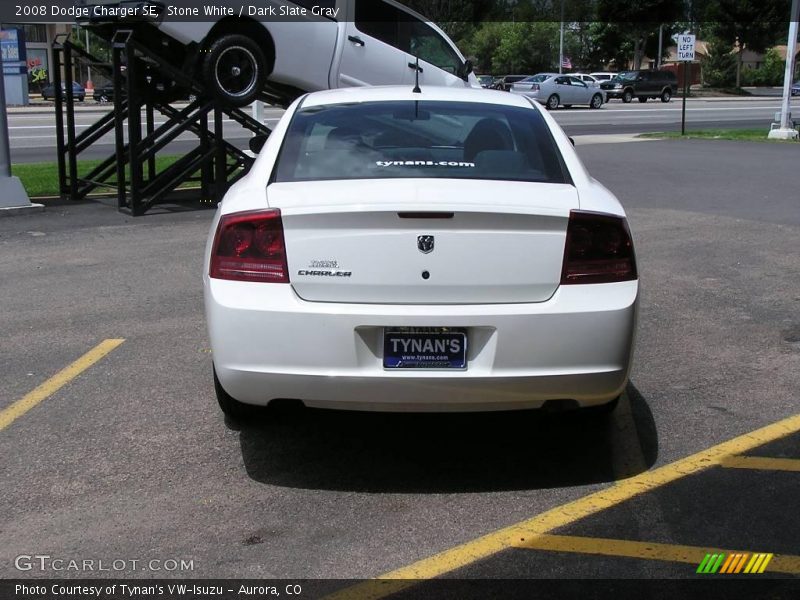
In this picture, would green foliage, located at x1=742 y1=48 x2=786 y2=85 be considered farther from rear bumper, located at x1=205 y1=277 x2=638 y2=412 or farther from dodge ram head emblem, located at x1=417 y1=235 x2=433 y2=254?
dodge ram head emblem, located at x1=417 y1=235 x2=433 y2=254

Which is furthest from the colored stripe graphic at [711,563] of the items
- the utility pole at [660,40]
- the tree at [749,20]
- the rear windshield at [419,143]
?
the utility pole at [660,40]

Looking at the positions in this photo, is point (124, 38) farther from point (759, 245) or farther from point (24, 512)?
point (24, 512)

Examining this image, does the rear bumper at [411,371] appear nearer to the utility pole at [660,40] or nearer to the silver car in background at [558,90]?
the silver car in background at [558,90]

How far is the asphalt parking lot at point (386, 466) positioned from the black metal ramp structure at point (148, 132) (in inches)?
184

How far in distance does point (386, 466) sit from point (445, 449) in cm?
36

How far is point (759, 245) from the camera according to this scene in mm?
9859

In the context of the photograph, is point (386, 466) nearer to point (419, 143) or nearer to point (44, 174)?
point (419, 143)

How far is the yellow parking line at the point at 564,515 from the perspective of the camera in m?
3.43

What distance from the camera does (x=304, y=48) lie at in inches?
546

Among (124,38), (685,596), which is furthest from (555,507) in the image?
(124,38)

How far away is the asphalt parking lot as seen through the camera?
143 inches

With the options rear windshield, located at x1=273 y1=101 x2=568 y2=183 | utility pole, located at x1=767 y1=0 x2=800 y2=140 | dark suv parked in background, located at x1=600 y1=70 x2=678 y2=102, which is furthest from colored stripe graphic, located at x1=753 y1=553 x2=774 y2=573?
dark suv parked in background, located at x1=600 y1=70 x2=678 y2=102

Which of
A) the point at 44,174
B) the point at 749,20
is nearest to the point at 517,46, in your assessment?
the point at 749,20

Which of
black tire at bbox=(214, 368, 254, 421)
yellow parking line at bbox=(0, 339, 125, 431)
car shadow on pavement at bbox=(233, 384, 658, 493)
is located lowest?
car shadow on pavement at bbox=(233, 384, 658, 493)
